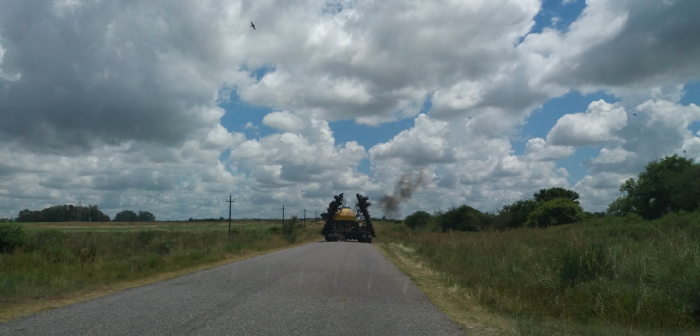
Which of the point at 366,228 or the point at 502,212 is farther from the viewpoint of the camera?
the point at 502,212

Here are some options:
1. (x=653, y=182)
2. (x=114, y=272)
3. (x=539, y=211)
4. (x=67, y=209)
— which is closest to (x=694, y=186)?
(x=653, y=182)

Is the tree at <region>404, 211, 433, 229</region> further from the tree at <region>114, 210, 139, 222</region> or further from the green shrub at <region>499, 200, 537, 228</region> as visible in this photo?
the tree at <region>114, 210, 139, 222</region>

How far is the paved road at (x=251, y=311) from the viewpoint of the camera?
267 inches

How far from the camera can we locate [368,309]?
8.66 m

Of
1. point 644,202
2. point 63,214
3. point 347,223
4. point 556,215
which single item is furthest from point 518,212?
point 63,214

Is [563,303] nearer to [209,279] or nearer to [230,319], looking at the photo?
[230,319]

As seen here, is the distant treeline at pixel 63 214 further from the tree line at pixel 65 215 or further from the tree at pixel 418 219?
the tree at pixel 418 219

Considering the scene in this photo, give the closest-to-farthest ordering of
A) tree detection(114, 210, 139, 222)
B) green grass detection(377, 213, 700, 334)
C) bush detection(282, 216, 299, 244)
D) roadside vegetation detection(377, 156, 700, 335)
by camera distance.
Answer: roadside vegetation detection(377, 156, 700, 335)
green grass detection(377, 213, 700, 334)
bush detection(282, 216, 299, 244)
tree detection(114, 210, 139, 222)

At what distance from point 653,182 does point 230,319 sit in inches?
1897

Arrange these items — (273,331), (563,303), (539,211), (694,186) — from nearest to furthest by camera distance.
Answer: (273,331) → (563,303) → (694,186) → (539,211)

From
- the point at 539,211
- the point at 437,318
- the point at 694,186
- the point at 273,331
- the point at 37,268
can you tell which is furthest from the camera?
the point at 539,211

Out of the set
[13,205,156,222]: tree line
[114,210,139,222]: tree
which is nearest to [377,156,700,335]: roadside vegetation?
[13,205,156,222]: tree line

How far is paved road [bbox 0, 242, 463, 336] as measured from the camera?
6.78 metres

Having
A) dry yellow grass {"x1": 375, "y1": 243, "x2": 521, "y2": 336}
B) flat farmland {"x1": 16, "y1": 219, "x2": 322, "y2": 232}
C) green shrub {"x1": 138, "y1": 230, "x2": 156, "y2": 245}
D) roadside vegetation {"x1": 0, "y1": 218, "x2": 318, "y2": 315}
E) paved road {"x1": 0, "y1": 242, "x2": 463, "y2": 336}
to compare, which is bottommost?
dry yellow grass {"x1": 375, "y1": 243, "x2": 521, "y2": 336}
